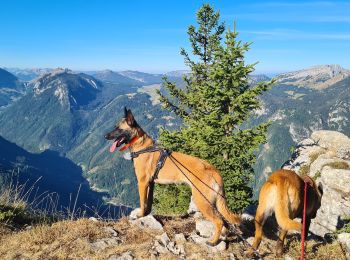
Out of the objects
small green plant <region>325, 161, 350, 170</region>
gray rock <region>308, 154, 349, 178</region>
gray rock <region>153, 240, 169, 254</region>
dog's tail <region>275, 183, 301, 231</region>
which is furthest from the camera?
gray rock <region>308, 154, 349, 178</region>

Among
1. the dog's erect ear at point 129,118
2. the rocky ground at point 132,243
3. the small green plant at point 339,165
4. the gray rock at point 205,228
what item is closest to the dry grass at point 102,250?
the rocky ground at point 132,243

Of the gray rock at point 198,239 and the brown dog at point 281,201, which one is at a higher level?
the brown dog at point 281,201

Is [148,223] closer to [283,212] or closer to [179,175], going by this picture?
[179,175]

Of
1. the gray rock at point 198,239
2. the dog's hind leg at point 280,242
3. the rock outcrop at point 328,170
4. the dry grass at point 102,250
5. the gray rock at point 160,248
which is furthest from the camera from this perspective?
the rock outcrop at point 328,170

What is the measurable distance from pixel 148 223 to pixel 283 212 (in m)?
3.34

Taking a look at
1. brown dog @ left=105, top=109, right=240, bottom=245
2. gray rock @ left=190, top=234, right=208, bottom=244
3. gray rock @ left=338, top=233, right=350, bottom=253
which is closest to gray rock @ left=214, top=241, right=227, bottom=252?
brown dog @ left=105, top=109, right=240, bottom=245

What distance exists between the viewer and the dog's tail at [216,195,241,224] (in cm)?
726

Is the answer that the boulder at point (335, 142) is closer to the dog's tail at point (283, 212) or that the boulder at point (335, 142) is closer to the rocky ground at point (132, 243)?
the rocky ground at point (132, 243)

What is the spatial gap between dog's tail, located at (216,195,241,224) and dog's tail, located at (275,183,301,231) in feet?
3.24

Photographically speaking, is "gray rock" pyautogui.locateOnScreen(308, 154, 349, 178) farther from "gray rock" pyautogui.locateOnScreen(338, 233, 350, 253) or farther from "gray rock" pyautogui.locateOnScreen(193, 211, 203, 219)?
"gray rock" pyautogui.locateOnScreen(193, 211, 203, 219)

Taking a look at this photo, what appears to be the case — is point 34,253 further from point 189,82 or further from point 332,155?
point 332,155

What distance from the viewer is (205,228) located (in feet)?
26.5

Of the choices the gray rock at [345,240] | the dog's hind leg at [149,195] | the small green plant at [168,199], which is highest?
the dog's hind leg at [149,195]

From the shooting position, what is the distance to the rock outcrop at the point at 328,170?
52.3 ft
